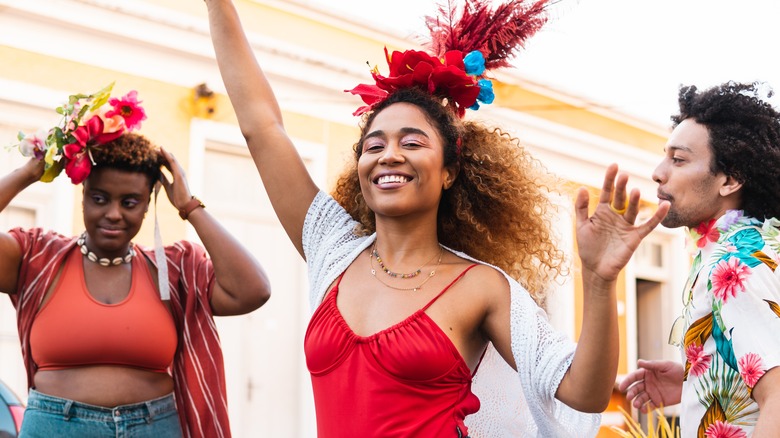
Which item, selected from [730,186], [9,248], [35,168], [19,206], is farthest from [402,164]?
[19,206]

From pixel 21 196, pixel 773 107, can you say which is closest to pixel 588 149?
pixel 21 196

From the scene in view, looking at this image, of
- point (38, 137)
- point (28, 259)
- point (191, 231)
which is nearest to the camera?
point (28, 259)

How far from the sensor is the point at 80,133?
3.50 m

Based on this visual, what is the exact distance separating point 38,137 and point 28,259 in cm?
55

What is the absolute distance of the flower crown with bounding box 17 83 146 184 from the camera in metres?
3.50

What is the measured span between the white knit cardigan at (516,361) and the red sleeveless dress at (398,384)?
138 millimetres

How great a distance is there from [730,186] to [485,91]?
0.90m

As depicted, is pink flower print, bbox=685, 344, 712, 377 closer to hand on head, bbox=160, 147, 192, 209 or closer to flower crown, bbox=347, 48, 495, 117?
flower crown, bbox=347, 48, 495, 117

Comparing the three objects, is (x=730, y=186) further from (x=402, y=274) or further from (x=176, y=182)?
(x=176, y=182)

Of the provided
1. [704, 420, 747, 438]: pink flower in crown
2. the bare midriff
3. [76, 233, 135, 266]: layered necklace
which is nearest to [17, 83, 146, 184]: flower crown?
[76, 233, 135, 266]: layered necklace

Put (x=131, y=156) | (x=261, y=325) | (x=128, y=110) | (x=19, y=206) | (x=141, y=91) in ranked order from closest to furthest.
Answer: (x=131, y=156), (x=128, y=110), (x=19, y=206), (x=141, y=91), (x=261, y=325)

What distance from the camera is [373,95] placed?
9.07ft

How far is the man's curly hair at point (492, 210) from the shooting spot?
271 cm

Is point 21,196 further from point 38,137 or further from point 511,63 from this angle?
point 511,63
